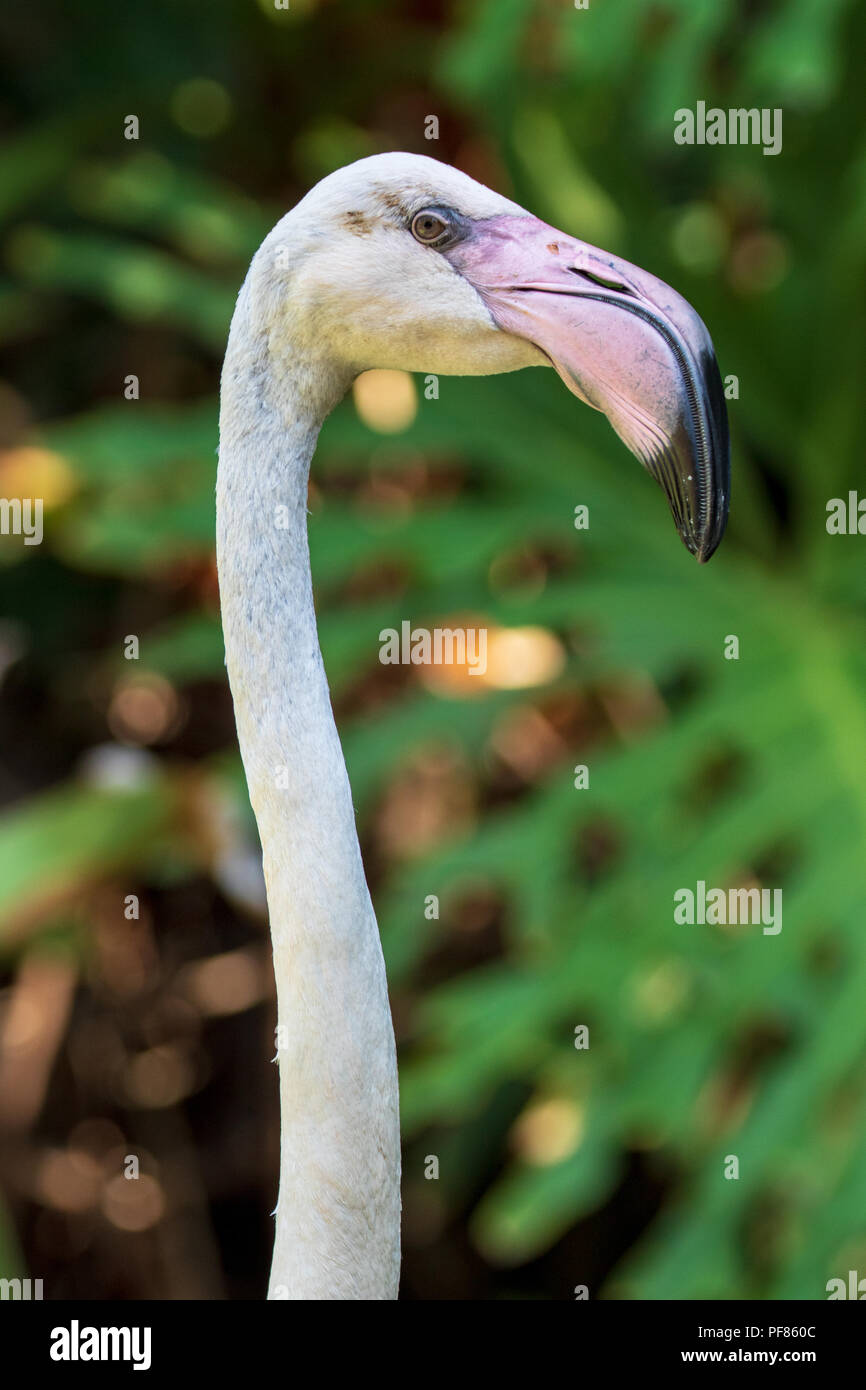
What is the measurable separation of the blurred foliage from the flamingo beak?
3.41ft

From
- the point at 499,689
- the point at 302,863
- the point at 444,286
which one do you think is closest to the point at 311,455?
the point at 444,286

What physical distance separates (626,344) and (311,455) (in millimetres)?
232

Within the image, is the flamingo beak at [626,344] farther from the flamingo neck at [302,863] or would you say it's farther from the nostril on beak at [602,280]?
Answer: the flamingo neck at [302,863]

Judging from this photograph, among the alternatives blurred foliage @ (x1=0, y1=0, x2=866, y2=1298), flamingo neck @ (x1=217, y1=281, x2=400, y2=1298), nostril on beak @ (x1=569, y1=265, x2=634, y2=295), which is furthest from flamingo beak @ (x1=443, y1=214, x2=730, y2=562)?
blurred foliage @ (x1=0, y1=0, x2=866, y2=1298)

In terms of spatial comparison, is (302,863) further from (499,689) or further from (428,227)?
(499,689)

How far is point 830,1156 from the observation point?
1.91m

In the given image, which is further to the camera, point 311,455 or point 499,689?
point 499,689

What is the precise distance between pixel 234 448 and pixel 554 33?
6.37 ft

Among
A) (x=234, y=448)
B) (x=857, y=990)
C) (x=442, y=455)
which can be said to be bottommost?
(x=857, y=990)

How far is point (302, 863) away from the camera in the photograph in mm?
1014

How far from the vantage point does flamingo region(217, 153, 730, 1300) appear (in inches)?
39.6

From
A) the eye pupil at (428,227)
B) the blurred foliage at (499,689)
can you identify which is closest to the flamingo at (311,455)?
the eye pupil at (428,227)
